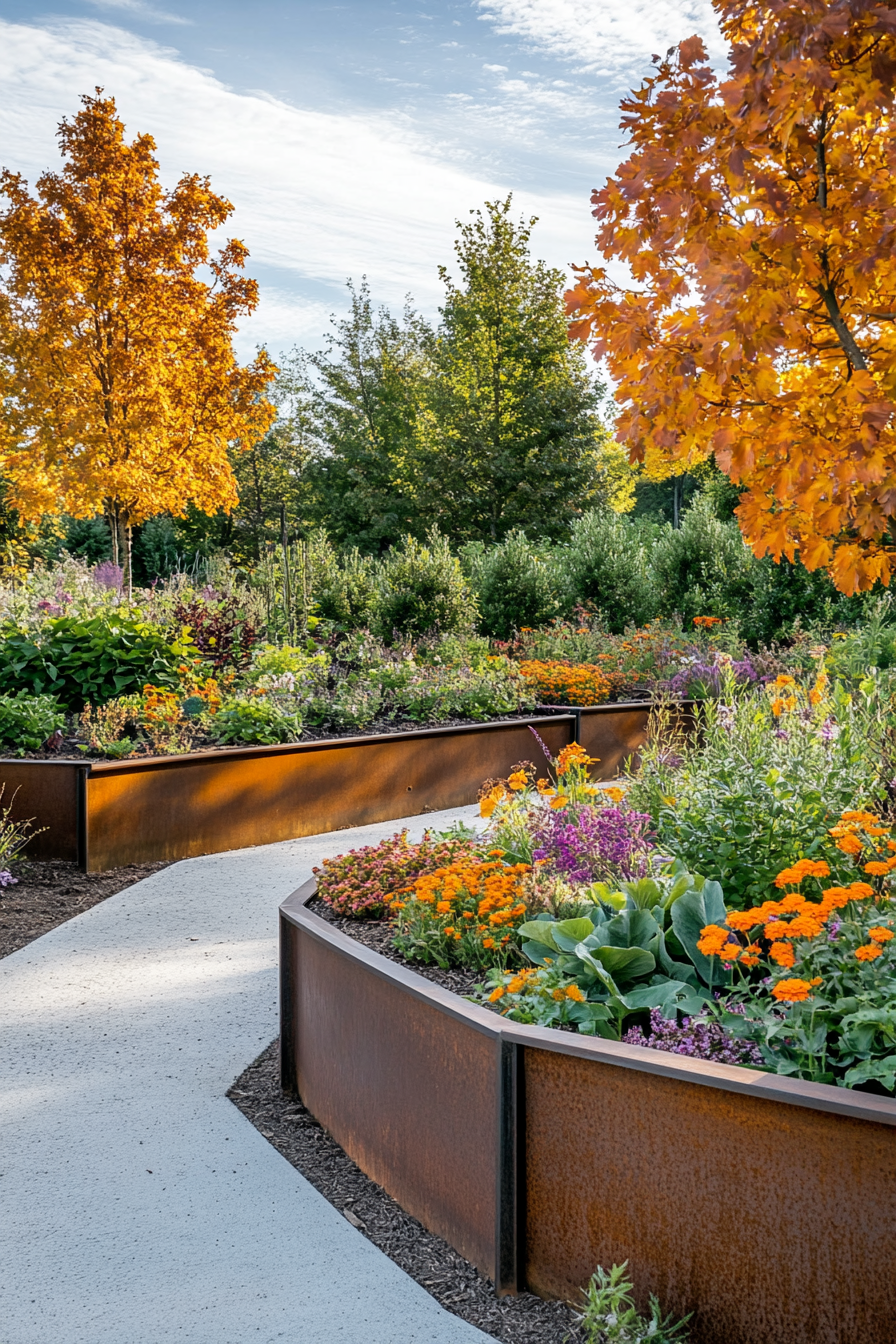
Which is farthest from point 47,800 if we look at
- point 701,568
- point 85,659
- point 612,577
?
point 701,568

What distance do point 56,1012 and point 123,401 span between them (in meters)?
11.5

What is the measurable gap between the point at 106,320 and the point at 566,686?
8.81 meters

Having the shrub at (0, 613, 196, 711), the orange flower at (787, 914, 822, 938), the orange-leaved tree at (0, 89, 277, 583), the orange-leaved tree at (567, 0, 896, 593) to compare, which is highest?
the orange-leaved tree at (0, 89, 277, 583)

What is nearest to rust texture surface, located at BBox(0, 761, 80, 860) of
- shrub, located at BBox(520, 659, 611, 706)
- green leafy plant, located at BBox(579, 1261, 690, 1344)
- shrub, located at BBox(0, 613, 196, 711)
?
shrub, located at BBox(0, 613, 196, 711)

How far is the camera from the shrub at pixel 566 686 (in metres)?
9.01

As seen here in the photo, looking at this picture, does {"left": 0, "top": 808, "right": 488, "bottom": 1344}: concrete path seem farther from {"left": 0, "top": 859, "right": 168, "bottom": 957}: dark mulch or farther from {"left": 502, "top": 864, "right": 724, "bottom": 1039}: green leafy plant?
{"left": 502, "top": 864, "right": 724, "bottom": 1039}: green leafy plant

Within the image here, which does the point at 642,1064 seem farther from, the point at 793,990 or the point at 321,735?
the point at 321,735

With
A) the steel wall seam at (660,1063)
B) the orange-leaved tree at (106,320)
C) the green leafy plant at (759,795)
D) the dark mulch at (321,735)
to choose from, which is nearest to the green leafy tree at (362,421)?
the orange-leaved tree at (106,320)

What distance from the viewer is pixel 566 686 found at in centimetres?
907

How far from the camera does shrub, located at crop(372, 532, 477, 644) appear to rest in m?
11.8

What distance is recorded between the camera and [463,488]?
70.3 ft

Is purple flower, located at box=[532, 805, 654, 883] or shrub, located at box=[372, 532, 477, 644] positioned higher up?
shrub, located at box=[372, 532, 477, 644]

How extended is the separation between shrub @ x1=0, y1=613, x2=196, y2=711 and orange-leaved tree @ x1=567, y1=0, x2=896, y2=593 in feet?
16.9

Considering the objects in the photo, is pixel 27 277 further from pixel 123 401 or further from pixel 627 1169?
pixel 627 1169
